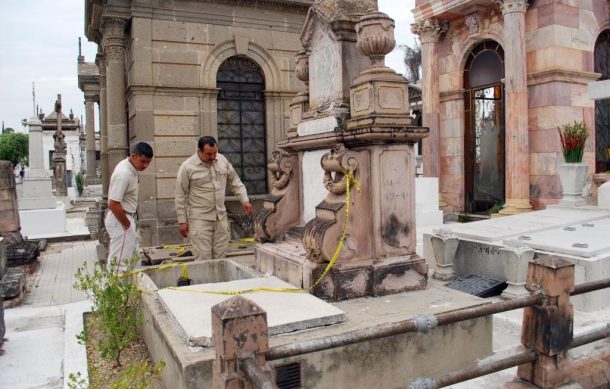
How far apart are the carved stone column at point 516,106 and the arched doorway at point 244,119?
18.8 feet

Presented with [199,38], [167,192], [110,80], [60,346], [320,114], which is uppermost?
[199,38]

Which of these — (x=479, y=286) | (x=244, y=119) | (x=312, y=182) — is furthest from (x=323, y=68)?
(x=244, y=119)

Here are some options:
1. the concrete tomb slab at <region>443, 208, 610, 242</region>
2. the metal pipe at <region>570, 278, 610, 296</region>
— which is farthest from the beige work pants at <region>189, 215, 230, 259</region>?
the metal pipe at <region>570, 278, 610, 296</region>

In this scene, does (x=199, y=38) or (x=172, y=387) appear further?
(x=199, y=38)

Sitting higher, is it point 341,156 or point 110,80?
point 110,80

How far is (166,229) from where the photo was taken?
33.4 feet

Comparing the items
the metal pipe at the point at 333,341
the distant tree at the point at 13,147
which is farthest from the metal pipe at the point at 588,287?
the distant tree at the point at 13,147

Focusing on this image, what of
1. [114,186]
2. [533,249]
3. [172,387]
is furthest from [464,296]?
[114,186]

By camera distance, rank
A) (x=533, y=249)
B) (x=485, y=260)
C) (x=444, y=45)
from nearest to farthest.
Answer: (x=533, y=249), (x=485, y=260), (x=444, y=45)

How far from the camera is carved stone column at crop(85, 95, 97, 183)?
24.4 m

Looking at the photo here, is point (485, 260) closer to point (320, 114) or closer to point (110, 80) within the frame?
point (320, 114)

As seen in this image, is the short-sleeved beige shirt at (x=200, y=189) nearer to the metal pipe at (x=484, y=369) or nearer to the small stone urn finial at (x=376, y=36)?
the small stone urn finial at (x=376, y=36)

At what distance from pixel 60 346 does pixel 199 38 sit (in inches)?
290

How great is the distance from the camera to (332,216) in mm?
4664
